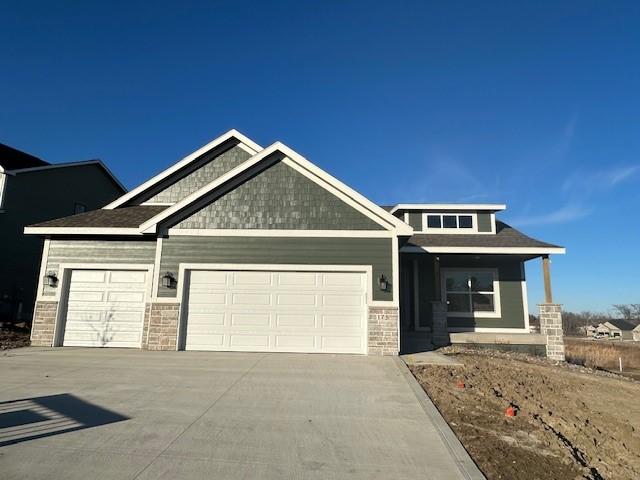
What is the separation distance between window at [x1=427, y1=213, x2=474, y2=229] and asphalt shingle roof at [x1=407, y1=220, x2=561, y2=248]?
482mm

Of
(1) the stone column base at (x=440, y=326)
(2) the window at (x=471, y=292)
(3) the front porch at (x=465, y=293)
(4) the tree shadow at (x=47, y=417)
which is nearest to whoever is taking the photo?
(4) the tree shadow at (x=47, y=417)

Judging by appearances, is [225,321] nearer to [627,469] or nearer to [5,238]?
[627,469]

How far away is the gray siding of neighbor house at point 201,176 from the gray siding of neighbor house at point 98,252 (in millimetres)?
3788

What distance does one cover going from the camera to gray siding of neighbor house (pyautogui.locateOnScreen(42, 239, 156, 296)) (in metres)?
11.7

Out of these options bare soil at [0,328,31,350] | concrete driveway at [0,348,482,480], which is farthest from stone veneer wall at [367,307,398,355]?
bare soil at [0,328,31,350]

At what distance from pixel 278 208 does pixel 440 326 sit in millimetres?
6439

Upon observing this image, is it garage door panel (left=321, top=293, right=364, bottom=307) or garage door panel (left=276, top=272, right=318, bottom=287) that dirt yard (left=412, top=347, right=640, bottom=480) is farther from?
garage door panel (left=276, top=272, right=318, bottom=287)

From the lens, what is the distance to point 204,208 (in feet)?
38.1

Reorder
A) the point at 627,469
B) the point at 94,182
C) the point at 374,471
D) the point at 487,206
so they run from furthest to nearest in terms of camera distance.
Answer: the point at 94,182, the point at 487,206, the point at 627,469, the point at 374,471

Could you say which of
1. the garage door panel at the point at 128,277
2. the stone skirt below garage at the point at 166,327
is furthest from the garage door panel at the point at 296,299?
the garage door panel at the point at 128,277

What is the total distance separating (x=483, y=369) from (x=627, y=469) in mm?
4418

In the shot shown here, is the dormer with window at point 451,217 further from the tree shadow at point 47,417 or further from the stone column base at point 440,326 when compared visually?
the tree shadow at point 47,417

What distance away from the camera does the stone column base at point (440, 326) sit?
523 inches

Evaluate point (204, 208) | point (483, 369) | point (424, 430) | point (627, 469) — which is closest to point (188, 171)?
point (204, 208)
